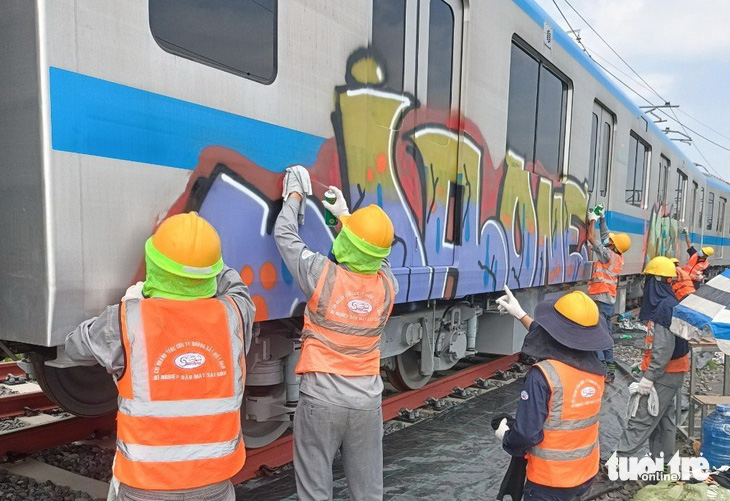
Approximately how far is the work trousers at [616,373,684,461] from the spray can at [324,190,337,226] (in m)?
2.84

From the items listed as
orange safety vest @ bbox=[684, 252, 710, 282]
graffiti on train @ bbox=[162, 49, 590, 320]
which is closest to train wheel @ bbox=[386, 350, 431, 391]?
graffiti on train @ bbox=[162, 49, 590, 320]

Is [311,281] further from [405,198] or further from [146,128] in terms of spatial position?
[405,198]

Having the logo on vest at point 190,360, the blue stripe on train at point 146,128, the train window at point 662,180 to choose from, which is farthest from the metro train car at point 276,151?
the train window at point 662,180

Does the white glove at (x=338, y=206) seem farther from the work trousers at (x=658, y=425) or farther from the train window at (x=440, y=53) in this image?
the work trousers at (x=658, y=425)

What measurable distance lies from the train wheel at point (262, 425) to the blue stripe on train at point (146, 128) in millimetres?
1421

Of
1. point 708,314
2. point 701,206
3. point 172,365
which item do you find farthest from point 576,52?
point 701,206

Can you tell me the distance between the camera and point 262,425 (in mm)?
3979

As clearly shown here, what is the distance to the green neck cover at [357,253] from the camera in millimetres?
2901

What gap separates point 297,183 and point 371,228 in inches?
17.1

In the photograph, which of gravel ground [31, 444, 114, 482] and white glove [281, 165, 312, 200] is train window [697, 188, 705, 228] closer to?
white glove [281, 165, 312, 200]

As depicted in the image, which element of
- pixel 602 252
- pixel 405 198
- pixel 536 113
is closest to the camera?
pixel 405 198

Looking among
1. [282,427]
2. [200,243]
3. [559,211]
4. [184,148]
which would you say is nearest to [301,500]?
[282,427]

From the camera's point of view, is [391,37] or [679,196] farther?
[679,196]

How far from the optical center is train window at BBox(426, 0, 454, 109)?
14.0 feet
